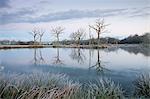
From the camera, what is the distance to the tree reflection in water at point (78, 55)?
5.73 metres

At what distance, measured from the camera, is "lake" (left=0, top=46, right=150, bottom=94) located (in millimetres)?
5406

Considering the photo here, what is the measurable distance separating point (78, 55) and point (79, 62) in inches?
6.4

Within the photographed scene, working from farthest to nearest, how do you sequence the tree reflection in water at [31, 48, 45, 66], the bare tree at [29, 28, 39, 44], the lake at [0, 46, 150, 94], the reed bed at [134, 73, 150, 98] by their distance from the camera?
the tree reflection in water at [31, 48, 45, 66], the bare tree at [29, 28, 39, 44], the lake at [0, 46, 150, 94], the reed bed at [134, 73, 150, 98]

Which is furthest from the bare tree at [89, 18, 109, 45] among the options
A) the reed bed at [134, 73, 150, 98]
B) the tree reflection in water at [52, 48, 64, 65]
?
the reed bed at [134, 73, 150, 98]

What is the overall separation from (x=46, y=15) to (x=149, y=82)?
2.28 metres

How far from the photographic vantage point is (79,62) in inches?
233

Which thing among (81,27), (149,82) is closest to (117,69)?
(81,27)

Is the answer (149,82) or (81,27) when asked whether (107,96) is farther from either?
(81,27)

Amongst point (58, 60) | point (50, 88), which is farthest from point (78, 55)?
point (50, 88)

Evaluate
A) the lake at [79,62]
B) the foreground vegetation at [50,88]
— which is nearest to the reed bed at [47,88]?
the foreground vegetation at [50,88]

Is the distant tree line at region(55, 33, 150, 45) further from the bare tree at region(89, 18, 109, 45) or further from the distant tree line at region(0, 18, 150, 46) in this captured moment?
the bare tree at region(89, 18, 109, 45)

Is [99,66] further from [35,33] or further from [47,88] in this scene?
[47,88]

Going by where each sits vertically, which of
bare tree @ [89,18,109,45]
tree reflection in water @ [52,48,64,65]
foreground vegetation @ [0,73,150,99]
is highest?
bare tree @ [89,18,109,45]

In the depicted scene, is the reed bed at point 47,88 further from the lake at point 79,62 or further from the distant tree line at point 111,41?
the distant tree line at point 111,41
